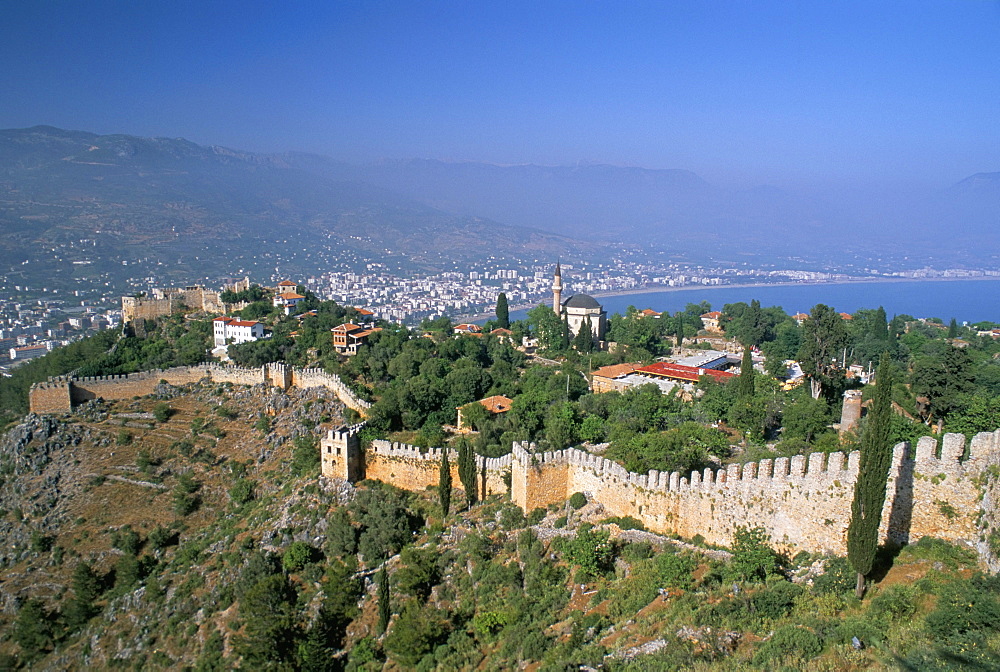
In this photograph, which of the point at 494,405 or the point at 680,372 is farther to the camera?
the point at 680,372

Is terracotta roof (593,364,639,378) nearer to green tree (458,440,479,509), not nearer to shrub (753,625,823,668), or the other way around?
green tree (458,440,479,509)

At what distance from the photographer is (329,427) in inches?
1145

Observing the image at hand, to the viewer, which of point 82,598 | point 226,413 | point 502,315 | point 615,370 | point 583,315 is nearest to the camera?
point 82,598

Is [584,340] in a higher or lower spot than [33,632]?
higher

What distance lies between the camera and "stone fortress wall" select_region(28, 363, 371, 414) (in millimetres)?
33250

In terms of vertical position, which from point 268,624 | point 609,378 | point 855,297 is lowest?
point 855,297

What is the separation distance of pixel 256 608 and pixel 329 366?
17342mm

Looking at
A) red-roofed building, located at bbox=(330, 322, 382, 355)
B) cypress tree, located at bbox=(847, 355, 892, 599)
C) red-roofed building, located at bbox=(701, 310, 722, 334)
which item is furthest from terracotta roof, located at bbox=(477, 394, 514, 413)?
red-roofed building, located at bbox=(701, 310, 722, 334)

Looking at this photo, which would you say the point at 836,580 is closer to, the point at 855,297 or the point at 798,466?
the point at 798,466

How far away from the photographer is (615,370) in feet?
121

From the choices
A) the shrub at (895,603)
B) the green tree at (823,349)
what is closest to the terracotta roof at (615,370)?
the green tree at (823,349)

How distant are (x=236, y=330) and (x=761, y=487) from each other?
32714mm

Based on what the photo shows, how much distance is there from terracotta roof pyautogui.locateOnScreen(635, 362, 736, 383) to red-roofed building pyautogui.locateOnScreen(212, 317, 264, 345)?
21.3 metres

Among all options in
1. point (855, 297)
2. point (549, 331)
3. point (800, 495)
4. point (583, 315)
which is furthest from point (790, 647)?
point (855, 297)
